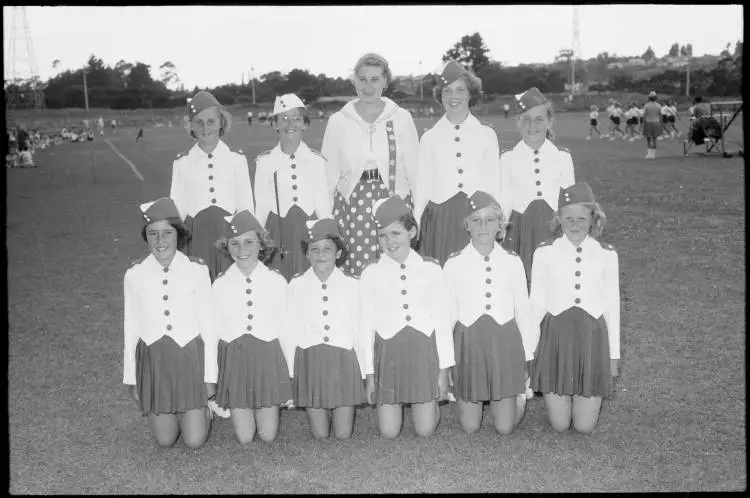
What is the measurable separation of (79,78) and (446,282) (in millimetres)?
87002

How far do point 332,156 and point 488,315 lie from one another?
1.67 meters

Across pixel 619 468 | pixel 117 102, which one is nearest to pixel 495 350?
pixel 619 468

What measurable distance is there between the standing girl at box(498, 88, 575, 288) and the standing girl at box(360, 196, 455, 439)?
37.7 inches

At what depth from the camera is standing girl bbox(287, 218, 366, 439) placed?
4957mm

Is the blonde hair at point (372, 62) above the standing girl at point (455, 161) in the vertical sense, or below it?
above

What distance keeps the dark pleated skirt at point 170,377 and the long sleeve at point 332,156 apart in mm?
1576

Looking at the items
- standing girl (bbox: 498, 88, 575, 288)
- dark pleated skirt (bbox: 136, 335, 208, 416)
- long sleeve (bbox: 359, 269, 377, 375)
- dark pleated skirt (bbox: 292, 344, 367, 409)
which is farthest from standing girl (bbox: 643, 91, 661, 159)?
dark pleated skirt (bbox: 136, 335, 208, 416)

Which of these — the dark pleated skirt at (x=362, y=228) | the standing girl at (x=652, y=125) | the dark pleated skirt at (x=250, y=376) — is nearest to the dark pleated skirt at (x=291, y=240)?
the dark pleated skirt at (x=362, y=228)

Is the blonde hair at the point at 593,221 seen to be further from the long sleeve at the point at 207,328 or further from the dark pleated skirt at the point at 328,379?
the long sleeve at the point at 207,328

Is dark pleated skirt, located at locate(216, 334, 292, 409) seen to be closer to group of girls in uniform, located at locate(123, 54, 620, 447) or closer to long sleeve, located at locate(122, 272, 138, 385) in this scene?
group of girls in uniform, located at locate(123, 54, 620, 447)

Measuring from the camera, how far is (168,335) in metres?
4.95

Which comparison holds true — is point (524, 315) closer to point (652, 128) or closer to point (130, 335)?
point (130, 335)

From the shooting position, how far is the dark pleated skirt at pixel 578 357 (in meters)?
4.98

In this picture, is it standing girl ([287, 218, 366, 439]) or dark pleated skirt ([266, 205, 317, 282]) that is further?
dark pleated skirt ([266, 205, 317, 282])
